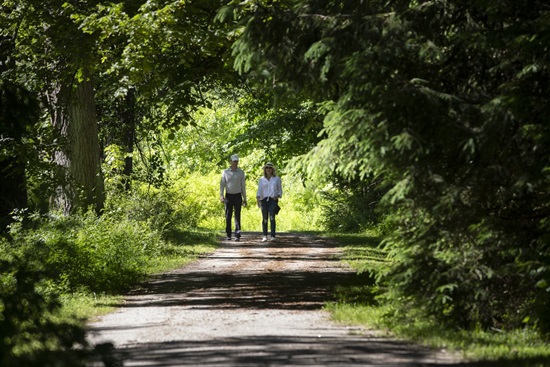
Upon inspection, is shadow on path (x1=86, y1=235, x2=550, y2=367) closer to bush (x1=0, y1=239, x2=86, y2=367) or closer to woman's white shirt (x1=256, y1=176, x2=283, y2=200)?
bush (x1=0, y1=239, x2=86, y2=367)

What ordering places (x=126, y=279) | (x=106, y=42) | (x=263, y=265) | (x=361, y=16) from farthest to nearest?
(x=263, y=265), (x=106, y=42), (x=126, y=279), (x=361, y=16)

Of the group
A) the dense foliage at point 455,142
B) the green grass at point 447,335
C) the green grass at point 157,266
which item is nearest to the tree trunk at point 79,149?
the green grass at point 157,266

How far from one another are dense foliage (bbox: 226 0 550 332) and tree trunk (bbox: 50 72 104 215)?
11.4 meters

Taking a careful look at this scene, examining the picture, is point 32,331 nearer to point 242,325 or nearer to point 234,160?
point 242,325

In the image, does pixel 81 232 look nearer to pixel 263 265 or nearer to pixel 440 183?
pixel 263 265

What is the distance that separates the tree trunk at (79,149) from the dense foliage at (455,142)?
11.4 m

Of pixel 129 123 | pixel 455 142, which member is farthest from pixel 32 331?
pixel 129 123

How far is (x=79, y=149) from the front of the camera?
23562mm

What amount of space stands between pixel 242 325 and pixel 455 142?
291 centimetres

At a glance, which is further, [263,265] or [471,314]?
[263,265]

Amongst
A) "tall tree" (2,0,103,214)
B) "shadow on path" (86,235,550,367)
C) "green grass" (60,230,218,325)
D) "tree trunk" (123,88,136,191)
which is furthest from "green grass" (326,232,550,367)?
"tree trunk" (123,88,136,191)

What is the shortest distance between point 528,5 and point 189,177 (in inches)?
1847

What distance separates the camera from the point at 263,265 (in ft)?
70.5

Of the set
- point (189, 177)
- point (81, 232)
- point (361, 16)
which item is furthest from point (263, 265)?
point (189, 177)
